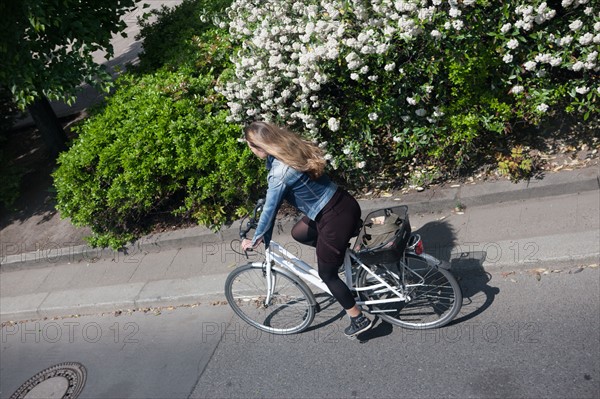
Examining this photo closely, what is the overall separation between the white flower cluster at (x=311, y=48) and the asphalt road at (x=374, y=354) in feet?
7.17

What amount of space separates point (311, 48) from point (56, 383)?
4126 mm

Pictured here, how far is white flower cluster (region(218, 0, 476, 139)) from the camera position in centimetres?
541

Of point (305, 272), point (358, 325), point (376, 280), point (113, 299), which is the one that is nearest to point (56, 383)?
point (113, 299)

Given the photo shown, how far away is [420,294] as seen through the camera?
479cm

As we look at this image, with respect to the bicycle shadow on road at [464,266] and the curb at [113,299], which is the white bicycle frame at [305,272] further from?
the curb at [113,299]

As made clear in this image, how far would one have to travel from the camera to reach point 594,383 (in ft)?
12.5

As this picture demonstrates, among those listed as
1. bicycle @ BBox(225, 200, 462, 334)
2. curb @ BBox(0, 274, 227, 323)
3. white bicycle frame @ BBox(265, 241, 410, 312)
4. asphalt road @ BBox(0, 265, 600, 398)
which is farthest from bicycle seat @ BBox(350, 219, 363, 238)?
curb @ BBox(0, 274, 227, 323)

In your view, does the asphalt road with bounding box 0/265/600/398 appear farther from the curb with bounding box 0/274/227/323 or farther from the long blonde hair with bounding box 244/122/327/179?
the long blonde hair with bounding box 244/122/327/179

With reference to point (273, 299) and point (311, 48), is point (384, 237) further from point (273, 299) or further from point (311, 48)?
point (311, 48)

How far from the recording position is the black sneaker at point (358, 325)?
472 centimetres

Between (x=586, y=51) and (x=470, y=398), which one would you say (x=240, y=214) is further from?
(x=586, y=51)

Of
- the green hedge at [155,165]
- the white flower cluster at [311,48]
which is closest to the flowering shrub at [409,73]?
the white flower cluster at [311,48]

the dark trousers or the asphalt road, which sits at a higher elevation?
the dark trousers

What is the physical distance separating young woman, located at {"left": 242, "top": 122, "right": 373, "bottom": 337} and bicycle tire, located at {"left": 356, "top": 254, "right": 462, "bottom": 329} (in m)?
0.31
